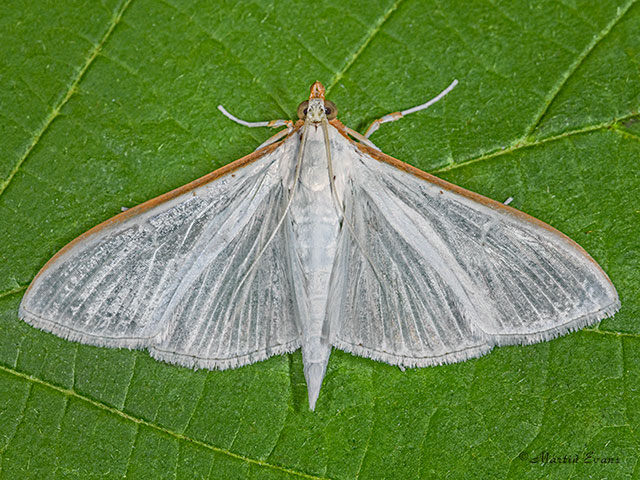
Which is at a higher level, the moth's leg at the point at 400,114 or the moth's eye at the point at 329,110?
the moth's leg at the point at 400,114

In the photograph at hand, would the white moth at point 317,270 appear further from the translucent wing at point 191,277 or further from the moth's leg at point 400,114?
the moth's leg at point 400,114

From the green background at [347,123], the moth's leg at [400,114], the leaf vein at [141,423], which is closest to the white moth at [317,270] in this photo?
the moth's leg at [400,114]

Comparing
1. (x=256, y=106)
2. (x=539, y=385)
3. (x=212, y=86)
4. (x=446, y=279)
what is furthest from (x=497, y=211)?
(x=212, y=86)

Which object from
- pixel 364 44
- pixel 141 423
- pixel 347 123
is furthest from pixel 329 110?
pixel 141 423

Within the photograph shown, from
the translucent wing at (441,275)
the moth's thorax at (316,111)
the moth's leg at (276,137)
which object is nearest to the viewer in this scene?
the translucent wing at (441,275)

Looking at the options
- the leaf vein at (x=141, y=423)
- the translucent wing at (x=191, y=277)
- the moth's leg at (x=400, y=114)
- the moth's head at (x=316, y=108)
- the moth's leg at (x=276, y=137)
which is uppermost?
the moth's leg at (x=400, y=114)

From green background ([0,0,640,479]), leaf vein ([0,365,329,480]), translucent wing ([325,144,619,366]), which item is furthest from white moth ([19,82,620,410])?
leaf vein ([0,365,329,480])

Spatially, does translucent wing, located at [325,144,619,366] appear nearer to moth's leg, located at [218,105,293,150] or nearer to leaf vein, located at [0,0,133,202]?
moth's leg, located at [218,105,293,150]
